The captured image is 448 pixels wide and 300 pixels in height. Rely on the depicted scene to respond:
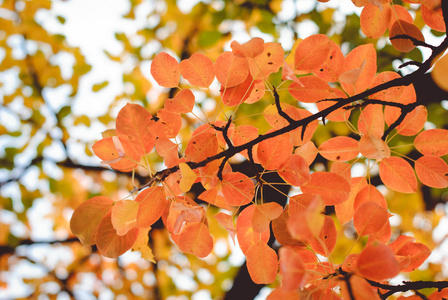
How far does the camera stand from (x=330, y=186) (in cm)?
54

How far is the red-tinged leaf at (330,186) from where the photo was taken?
0.53 meters

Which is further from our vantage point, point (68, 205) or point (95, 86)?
point (68, 205)

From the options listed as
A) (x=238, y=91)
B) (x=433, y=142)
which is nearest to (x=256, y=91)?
(x=238, y=91)

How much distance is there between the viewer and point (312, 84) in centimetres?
56

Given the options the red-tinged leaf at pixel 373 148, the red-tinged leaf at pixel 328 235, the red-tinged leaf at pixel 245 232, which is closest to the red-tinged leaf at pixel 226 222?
the red-tinged leaf at pixel 245 232

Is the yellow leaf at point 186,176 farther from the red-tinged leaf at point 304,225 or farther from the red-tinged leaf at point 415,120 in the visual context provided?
the red-tinged leaf at point 415,120

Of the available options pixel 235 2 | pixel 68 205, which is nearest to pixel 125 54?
pixel 235 2

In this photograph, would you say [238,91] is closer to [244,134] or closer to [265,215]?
[244,134]

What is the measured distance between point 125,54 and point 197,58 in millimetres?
1894

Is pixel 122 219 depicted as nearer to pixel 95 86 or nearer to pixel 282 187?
pixel 282 187

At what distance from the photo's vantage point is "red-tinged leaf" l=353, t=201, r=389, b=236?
49cm

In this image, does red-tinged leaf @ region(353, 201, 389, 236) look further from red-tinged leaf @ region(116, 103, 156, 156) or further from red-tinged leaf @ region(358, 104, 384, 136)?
red-tinged leaf @ region(116, 103, 156, 156)

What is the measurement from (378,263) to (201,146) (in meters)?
0.32

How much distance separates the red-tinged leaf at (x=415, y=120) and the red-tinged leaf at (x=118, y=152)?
1.68 ft
